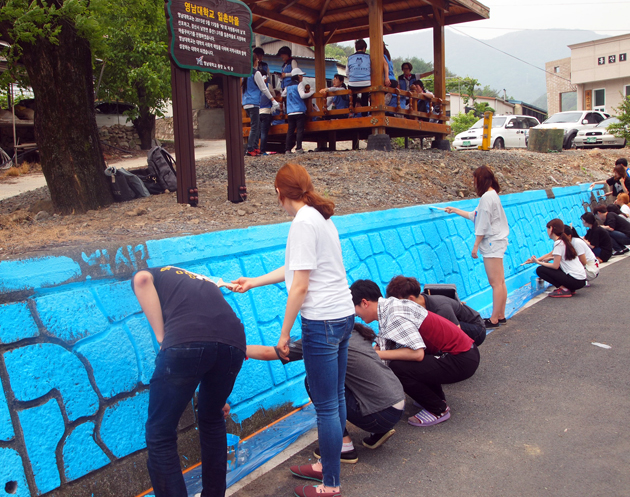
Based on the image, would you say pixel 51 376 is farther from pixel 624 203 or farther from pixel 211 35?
pixel 624 203

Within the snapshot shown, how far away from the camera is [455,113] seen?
53156mm

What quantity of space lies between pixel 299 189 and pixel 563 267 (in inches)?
235

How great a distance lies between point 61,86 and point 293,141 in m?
5.43

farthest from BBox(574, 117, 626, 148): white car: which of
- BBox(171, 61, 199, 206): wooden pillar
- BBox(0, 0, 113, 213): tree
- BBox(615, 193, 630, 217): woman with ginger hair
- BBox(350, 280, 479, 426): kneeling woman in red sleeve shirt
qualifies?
BBox(0, 0, 113, 213): tree

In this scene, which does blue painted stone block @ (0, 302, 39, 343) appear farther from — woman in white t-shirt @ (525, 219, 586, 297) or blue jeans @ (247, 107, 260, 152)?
blue jeans @ (247, 107, 260, 152)

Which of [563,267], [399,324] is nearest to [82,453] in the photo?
[399,324]

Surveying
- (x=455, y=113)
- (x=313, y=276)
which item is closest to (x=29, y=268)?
(x=313, y=276)

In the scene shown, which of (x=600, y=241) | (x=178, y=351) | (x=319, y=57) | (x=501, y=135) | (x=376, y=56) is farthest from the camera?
(x=501, y=135)

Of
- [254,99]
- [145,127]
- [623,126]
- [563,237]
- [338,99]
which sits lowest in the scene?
[563,237]

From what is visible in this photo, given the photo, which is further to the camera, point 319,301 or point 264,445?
point 264,445

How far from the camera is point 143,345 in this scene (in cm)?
318

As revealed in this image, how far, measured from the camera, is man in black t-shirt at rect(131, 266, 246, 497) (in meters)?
2.34

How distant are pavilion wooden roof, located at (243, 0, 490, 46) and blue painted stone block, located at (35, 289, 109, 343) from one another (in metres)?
9.43

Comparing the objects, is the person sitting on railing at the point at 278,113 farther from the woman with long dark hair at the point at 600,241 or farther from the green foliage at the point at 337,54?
the green foliage at the point at 337,54
